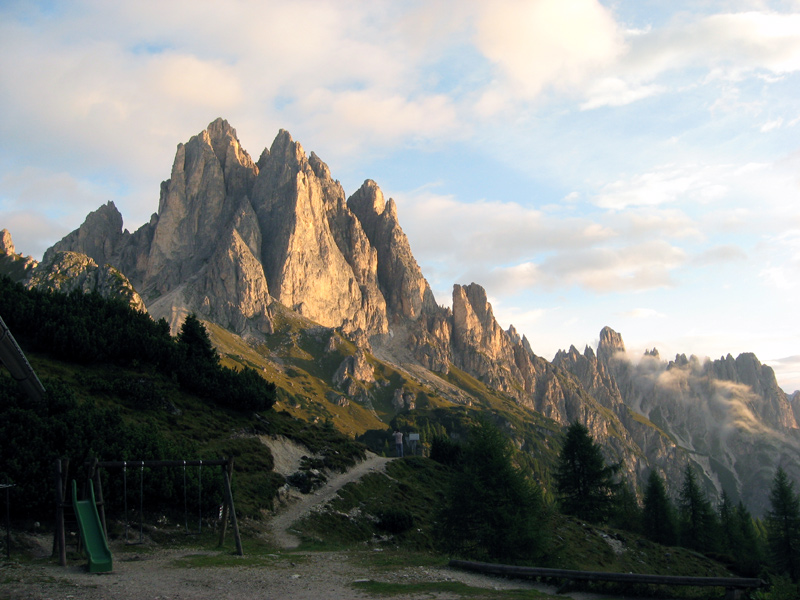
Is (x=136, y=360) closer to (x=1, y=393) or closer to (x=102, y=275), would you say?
(x=1, y=393)

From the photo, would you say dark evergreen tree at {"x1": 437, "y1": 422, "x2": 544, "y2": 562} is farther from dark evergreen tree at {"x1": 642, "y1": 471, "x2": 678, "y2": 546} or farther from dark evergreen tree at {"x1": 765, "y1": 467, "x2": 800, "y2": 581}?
dark evergreen tree at {"x1": 765, "y1": 467, "x2": 800, "y2": 581}

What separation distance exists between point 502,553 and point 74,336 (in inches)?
1305

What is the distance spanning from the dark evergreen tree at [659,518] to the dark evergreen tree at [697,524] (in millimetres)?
2140

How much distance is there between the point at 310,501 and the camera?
36.3 metres

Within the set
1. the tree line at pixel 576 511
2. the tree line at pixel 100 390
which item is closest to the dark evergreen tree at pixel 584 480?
the tree line at pixel 576 511

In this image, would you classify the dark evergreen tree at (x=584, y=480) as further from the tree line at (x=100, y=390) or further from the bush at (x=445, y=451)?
the tree line at (x=100, y=390)

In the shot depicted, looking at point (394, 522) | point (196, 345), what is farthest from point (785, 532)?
point (196, 345)

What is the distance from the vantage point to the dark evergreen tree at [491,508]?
27.6 metres

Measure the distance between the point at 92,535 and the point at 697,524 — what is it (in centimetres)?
6525

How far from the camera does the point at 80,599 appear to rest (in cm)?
1342

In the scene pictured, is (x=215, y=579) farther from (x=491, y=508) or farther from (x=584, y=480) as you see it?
(x=584, y=480)

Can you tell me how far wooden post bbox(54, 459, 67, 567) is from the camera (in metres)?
17.8

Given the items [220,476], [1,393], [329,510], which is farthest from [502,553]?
[1,393]

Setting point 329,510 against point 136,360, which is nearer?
point 329,510
